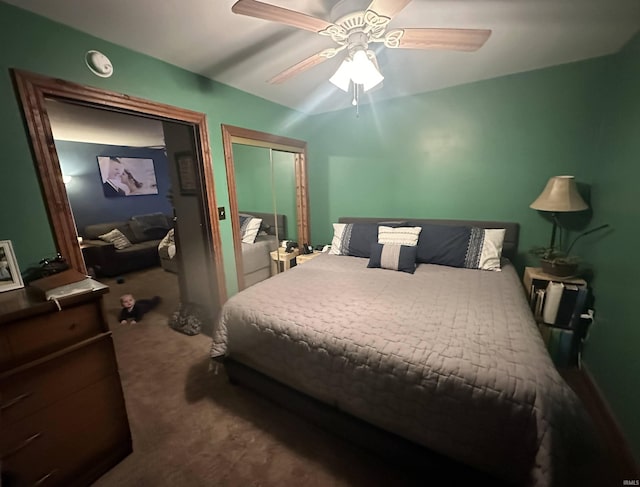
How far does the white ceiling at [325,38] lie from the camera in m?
1.37

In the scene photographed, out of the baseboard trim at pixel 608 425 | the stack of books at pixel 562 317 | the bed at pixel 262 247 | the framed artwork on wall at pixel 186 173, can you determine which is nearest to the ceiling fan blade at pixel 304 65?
the framed artwork on wall at pixel 186 173

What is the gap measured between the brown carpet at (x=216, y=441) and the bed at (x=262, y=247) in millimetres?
1347

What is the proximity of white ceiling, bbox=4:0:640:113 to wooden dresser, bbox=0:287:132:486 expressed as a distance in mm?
1501

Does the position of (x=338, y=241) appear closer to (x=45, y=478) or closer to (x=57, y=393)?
(x=57, y=393)

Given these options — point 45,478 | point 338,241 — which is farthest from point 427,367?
point 338,241

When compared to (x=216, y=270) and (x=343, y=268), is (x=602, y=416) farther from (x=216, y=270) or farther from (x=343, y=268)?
(x=216, y=270)

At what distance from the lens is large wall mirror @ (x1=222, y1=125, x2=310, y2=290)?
336cm

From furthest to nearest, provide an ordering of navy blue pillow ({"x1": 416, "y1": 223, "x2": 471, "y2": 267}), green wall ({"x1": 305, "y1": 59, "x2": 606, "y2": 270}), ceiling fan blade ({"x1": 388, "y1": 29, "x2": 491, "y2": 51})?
navy blue pillow ({"x1": 416, "y1": 223, "x2": 471, "y2": 267}) → green wall ({"x1": 305, "y1": 59, "x2": 606, "y2": 270}) → ceiling fan blade ({"x1": 388, "y1": 29, "x2": 491, "y2": 51})

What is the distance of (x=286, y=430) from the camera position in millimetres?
1529

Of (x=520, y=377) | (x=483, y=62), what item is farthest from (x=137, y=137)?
(x=520, y=377)

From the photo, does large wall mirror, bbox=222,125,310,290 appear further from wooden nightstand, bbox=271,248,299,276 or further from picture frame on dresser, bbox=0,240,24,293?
picture frame on dresser, bbox=0,240,24,293

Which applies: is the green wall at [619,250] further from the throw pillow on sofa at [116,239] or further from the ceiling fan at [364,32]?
the throw pillow on sofa at [116,239]

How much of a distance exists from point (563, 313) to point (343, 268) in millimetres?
1699

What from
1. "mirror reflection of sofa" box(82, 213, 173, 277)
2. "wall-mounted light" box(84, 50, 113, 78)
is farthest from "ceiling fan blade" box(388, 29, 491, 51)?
"mirror reflection of sofa" box(82, 213, 173, 277)
